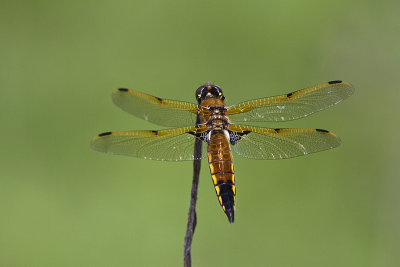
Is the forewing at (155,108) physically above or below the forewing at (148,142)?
above

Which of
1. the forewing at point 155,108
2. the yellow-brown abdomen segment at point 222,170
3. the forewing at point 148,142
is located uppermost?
the forewing at point 155,108

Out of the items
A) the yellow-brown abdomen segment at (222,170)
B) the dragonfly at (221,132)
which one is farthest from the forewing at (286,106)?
the yellow-brown abdomen segment at (222,170)

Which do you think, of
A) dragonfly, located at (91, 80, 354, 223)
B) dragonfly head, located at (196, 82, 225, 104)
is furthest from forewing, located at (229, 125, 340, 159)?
dragonfly head, located at (196, 82, 225, 104)

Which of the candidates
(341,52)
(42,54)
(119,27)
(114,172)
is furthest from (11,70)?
(341,52)

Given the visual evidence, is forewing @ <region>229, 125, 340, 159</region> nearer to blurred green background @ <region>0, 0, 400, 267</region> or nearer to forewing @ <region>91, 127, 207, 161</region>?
forewing @ <region>91, 127, 207, 161</region>

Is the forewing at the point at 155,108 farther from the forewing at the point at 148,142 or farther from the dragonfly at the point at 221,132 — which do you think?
the forewing at the point at 148,142

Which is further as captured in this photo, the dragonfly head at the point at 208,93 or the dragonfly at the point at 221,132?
the dragonfly head at the point at 208,93
